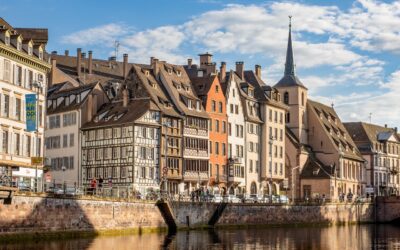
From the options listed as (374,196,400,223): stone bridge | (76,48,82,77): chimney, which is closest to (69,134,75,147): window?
(76,48,82,77): chimney

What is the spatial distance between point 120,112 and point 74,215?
27699 mm

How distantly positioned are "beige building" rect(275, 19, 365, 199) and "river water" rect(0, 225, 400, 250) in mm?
39518

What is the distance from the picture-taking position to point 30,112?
6550 centimetres

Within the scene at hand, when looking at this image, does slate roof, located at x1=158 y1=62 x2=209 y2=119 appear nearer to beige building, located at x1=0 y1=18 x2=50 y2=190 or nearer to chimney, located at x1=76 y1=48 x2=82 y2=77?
chimney, located at x1=76 y1=48 x2=82 y2=77

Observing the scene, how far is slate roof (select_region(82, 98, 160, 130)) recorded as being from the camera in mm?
87938

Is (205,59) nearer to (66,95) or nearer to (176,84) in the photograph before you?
(176,84)

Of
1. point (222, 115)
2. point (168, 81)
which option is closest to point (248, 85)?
point (222, 115)

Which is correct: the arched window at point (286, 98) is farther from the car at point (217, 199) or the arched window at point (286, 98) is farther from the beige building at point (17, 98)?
the beige building at point (17, 98)

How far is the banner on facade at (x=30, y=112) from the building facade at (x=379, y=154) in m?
81.6

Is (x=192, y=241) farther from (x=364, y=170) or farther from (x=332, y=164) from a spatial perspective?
(x=364, y=170)

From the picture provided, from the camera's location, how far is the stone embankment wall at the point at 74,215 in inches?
2263

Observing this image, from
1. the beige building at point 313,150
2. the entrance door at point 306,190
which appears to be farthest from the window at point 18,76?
the entrance door at point 306,190

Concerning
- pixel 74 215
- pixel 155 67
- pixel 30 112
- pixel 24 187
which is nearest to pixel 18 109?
pixel 30 112

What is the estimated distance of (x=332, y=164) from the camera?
12238cm
